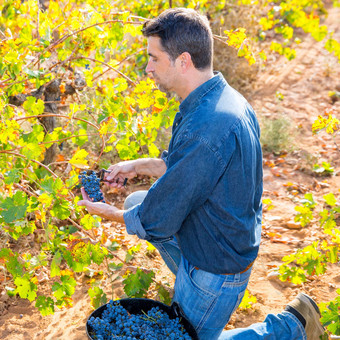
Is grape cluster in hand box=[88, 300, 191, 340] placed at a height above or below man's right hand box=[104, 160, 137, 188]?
below

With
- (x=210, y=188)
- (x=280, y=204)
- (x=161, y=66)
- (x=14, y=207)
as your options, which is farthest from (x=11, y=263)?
(x=280, y=204)

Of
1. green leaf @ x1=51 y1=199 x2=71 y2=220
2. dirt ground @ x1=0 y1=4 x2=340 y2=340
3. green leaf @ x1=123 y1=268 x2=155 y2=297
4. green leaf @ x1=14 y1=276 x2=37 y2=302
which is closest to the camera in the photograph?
green leaf @ x1=51 y1=199 x2=71 y2=220

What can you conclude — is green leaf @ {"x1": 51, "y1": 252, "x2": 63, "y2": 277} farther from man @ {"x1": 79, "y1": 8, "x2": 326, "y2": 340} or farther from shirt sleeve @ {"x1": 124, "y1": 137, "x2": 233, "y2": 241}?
shirt sleeve @ {"x1": 124, "y1": 137, "x2": 233, "y2": 241}

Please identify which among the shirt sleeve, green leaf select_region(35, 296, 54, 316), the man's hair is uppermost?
the man's hair

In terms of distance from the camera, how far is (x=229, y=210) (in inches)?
86.0

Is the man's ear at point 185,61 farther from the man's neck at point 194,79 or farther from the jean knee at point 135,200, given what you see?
the jean knee at point 135,200

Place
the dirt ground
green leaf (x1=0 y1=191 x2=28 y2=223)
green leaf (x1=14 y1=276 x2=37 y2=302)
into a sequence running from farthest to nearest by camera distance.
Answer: the dirt ground < green leaf (x1=14 y1=276 x2=37 y2=302) < green leaf (x1=0 y1=191 x2=28 y2=223)

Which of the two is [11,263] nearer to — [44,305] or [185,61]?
[44,305]

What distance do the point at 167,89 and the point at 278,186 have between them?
8.77ft

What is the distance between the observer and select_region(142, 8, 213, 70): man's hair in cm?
225

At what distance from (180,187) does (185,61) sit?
600mm

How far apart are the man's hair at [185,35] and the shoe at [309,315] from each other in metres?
1.44

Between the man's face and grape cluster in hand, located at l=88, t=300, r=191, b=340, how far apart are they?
1061 mm

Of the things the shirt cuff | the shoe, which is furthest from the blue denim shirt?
the shoe
